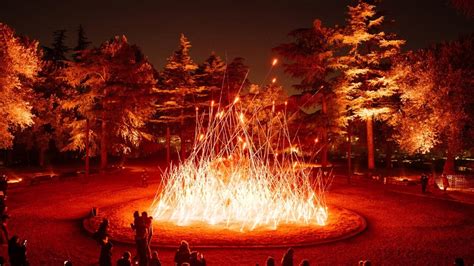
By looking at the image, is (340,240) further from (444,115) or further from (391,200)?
(444,115)

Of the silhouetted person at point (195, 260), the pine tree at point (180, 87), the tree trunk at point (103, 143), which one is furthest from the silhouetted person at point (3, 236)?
the pine tree at point (180, 87)

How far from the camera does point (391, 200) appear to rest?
67.6ft

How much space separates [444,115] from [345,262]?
1919 cm

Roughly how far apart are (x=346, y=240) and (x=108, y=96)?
26897 millimetres

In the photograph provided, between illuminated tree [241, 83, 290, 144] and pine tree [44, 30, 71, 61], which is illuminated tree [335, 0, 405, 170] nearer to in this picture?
illuminated tree [241, 83, 290, 144]

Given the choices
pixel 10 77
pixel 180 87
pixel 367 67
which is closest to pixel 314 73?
pixel 367 67

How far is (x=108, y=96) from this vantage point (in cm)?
3531

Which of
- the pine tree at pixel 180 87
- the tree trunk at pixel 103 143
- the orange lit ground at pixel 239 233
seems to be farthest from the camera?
the pine tree at pixel 180 87

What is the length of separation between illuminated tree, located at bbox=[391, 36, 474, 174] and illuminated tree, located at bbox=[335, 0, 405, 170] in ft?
7.43

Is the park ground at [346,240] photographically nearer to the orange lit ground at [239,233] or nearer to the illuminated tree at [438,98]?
the orange lit ground at [239,233]

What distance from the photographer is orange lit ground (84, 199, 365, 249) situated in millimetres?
12562

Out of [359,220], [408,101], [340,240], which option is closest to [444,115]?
[408,101]

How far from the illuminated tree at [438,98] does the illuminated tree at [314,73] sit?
215 inches

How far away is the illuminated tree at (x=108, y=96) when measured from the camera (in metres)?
35.1
